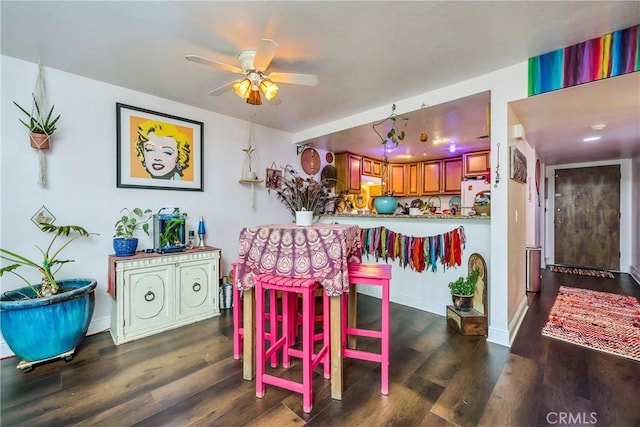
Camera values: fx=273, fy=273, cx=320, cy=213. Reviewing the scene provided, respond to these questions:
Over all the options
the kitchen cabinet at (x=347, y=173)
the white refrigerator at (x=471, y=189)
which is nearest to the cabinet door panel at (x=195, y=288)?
the kitchen cabinet at (x=347, y=173)

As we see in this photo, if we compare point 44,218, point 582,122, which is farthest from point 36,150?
point 582,122

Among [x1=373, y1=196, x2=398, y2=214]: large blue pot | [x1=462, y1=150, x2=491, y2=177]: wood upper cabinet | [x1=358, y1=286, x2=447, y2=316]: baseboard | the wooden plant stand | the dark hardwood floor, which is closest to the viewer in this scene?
the dark hardwood floor

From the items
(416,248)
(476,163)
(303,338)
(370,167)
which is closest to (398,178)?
(370,167)

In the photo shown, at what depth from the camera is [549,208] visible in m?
5.62

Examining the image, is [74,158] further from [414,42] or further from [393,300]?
[393,300]

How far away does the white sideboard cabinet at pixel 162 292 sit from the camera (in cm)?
233

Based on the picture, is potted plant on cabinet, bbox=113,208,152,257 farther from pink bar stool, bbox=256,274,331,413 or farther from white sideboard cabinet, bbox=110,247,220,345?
pink bar stool, bbox=256,274,331,413

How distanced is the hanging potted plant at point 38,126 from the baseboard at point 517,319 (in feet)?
13.7

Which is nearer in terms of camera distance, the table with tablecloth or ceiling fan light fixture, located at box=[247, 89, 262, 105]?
the table with tablecloth

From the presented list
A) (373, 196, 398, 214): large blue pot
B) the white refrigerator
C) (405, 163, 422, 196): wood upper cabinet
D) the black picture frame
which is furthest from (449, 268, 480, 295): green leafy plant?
(405, 163, 422, 196): wood upper cabinet

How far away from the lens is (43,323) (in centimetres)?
191

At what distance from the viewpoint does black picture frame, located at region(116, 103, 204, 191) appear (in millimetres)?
2693

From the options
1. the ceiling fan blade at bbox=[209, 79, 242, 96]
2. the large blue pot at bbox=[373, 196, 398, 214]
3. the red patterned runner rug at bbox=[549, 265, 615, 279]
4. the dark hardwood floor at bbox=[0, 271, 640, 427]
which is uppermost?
the ceiling fan blade at bbox=[209, 79, 242, 96]

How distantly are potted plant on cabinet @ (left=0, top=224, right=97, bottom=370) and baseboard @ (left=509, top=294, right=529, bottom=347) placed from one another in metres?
3.45
